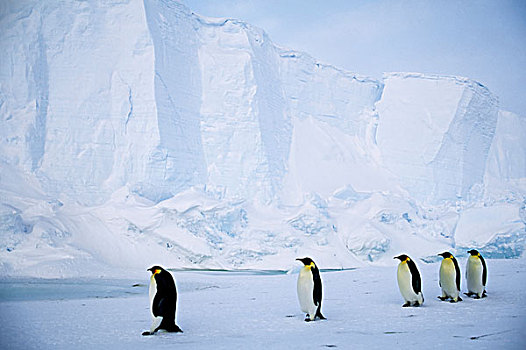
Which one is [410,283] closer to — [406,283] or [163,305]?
[406,283]

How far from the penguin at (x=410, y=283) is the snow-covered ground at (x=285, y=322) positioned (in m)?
0.09

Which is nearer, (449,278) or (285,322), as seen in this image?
(285,322)

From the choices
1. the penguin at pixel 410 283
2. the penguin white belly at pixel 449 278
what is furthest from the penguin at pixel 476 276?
the penguin at pixel 410 283

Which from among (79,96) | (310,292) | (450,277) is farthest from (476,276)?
(79,96)

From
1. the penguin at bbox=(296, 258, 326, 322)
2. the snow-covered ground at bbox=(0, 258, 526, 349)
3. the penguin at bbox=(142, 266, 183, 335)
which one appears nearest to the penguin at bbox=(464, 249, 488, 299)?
the snow-covered ground at bbox=(0, 258, 526, 349)

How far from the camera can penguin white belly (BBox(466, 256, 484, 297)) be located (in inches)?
152

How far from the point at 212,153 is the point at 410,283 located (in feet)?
38.4

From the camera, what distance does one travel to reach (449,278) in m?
3.73

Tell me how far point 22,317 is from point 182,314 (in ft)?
3.30

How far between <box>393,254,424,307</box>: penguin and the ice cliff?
233 inches

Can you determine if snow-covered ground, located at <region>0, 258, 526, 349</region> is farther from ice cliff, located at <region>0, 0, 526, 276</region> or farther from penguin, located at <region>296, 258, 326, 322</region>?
ice cliff, located at <region>0, 0, 526, 276</region>

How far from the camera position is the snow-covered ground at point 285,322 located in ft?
8.16

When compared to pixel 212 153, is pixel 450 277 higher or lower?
lower

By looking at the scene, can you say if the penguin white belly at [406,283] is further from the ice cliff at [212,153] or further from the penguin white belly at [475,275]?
the ice cliff at [212,153]
